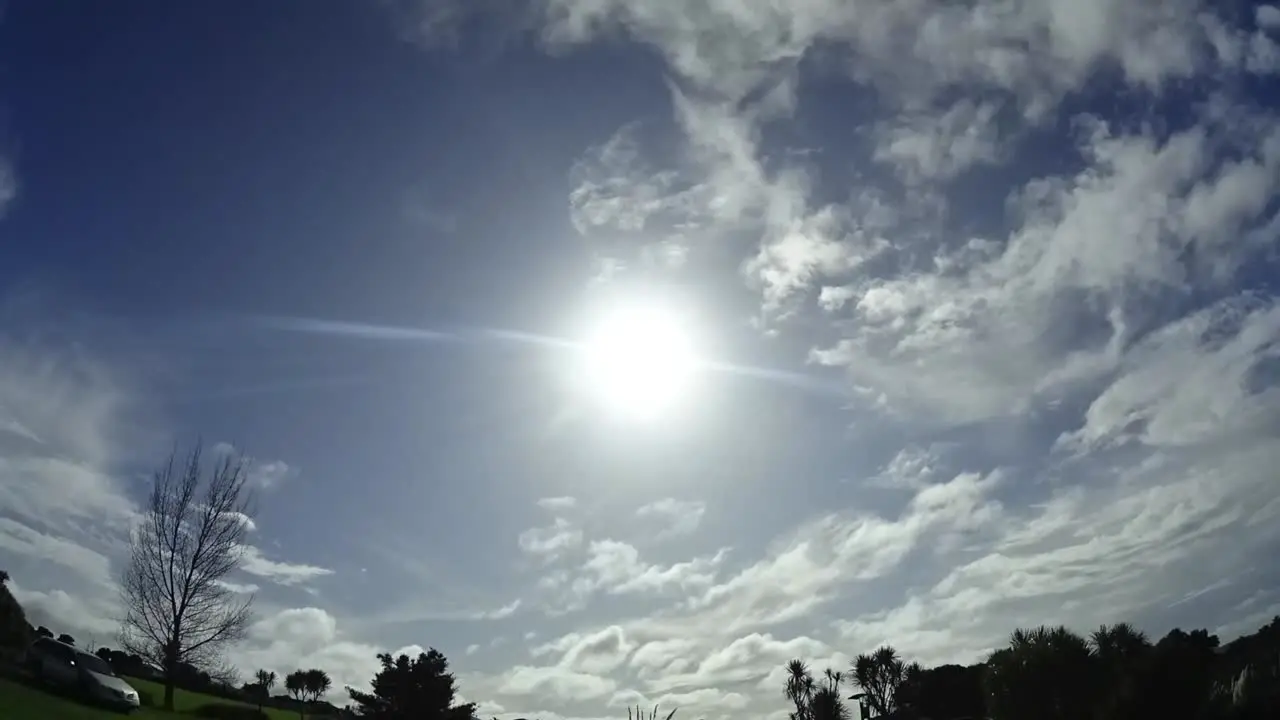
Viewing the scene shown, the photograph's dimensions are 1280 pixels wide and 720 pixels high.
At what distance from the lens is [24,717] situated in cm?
2438

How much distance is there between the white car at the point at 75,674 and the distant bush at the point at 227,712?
10.6 meters

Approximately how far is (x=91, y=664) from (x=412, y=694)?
16928 millimetres

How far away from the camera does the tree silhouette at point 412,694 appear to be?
45688 mm

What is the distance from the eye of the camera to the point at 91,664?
32531 mm

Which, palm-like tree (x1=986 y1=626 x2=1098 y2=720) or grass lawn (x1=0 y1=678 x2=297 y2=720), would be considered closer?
grass lawn (x1=0 y1=678 x2=297 y2=720)

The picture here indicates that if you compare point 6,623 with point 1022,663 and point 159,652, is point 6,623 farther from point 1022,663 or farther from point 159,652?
point 1022,663

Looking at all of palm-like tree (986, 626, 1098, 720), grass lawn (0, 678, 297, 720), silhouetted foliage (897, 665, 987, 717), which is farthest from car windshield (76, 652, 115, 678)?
silhouetted foliage (897, 665, 987, 717)

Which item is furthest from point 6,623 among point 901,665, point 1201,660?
point 901,665

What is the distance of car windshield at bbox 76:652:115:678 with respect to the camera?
31.9 m

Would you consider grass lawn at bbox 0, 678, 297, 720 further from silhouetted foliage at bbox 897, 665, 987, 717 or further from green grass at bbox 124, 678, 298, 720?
silhouetted foliage at bbox 897, 665, 987, 717

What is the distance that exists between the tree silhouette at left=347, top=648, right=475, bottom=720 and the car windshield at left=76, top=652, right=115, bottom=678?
15293 millimetres

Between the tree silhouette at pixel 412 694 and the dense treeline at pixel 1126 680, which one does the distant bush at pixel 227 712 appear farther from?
the dense treeline at pixel 1126 680

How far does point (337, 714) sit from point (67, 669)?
41.3 metres

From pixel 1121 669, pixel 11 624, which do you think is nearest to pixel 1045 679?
pixel 1121 669
